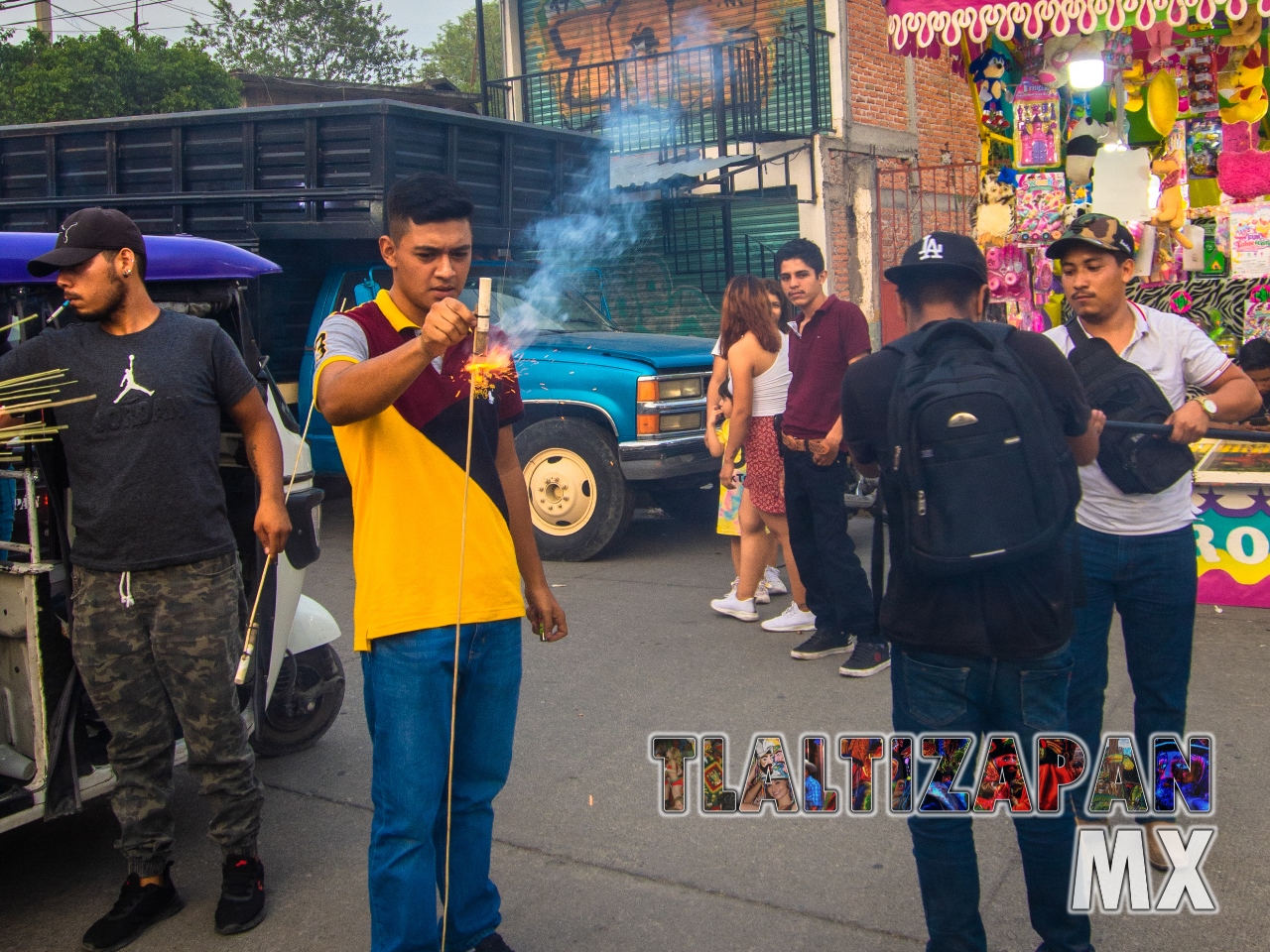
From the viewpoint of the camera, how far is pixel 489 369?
8.94 feet

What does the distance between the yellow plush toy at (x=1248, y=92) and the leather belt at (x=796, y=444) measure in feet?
11.4

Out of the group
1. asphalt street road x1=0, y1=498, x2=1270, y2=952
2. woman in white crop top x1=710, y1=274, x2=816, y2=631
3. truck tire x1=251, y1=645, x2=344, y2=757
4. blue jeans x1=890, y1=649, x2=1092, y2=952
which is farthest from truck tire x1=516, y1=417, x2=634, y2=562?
blue jeans x1=890, y1=649, x2=1092, y2=952

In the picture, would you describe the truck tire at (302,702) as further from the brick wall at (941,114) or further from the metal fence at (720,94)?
the brick wall at (941,114)

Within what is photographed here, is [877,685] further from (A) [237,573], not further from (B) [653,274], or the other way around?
(B) [653,274]

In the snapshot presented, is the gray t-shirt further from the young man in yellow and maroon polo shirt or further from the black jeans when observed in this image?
the black jeans

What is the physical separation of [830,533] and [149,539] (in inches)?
134

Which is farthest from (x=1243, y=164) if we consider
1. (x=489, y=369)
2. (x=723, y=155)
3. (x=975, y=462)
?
(x=723, y=155)

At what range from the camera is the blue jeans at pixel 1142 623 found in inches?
136

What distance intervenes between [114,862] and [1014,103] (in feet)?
20.2

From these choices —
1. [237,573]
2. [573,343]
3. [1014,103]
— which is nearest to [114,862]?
[237,573]

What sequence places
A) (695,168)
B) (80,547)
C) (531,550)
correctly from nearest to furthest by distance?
1. (531,550)
2. (80,547)
3. (695,168)

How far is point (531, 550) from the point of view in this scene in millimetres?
3117

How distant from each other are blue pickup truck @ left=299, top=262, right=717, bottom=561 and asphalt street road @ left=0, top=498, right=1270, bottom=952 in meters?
2.56

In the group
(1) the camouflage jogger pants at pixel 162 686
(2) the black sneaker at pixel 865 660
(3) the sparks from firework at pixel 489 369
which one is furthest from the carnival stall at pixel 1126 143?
(1) the camouflage jogger pants at pixel 162 686
